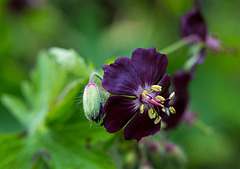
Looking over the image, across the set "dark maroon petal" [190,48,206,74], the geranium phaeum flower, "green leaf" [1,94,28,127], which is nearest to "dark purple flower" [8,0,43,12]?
"green leaf" [1,94,28,127]

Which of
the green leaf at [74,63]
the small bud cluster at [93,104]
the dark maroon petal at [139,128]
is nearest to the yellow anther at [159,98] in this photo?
the dark maroon petal at [139,128]

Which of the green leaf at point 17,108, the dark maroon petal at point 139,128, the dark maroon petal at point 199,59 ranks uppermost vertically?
the green leaf at point 17,108

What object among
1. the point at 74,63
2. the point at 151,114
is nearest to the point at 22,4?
the point at 74,63

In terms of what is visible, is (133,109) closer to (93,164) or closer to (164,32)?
(93,164)

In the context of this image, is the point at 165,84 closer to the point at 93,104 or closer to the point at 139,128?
the point at 139,128

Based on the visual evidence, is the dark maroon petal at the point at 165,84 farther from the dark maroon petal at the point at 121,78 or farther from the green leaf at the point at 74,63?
the green leaf at the point at 74,63

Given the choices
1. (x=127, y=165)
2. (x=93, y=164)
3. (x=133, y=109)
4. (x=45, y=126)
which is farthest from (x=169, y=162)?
(x=45, y=126)

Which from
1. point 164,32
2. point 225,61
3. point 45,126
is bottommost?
point 45,126

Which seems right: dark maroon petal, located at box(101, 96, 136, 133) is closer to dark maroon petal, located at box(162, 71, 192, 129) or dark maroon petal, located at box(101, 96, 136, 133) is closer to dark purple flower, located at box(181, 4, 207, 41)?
dark maroon petal, located at box(162, 71, 192, 129)

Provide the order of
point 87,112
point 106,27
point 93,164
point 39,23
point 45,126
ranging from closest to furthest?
point 87,112
point 93,164
point 45,126
point 39,23
point 106,27
